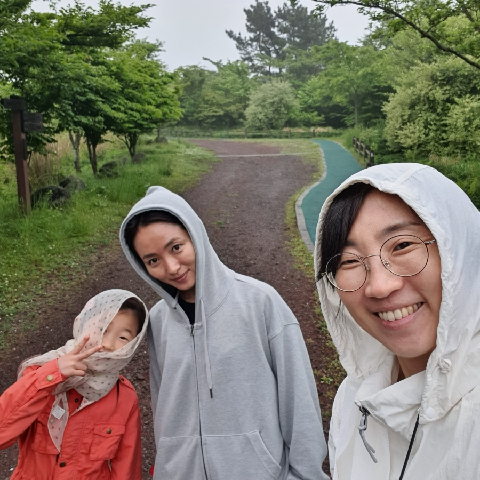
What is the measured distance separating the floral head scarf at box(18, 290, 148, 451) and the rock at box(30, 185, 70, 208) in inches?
269

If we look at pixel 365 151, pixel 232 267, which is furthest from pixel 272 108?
pixel 232 267

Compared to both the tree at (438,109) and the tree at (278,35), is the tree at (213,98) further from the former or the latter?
the tree at (438,109)

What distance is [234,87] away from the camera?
37.1 metres

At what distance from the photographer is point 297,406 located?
1.56m

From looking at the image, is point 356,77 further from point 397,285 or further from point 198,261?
point 397,285

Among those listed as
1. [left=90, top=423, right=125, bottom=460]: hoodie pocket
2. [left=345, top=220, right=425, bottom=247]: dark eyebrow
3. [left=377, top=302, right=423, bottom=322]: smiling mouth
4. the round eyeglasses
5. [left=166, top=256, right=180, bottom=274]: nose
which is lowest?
[left=90, top=423, right=125, bottom=460]: hoodie pocket

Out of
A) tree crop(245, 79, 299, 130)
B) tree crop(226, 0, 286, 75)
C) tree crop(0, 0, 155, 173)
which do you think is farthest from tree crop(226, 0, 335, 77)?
tree crop(0, 0, 155, 173)

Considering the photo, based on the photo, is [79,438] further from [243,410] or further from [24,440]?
[243,410]

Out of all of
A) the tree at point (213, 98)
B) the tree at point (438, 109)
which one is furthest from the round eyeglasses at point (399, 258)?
the tree at point (213, 98)

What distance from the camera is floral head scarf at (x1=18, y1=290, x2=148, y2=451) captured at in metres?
1.67

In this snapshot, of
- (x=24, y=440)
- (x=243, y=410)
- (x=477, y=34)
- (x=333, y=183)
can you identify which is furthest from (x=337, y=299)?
(x=333, y=183)

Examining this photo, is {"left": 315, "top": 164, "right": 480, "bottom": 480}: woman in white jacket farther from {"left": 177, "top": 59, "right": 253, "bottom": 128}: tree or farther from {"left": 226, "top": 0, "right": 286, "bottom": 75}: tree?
{"left": 226, "top": 0, "right": 286, "bottom": 75}: tree

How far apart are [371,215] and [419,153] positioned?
1362cm

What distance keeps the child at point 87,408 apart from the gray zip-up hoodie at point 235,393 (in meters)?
0.21
